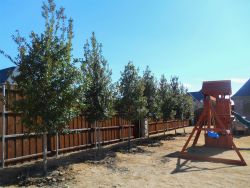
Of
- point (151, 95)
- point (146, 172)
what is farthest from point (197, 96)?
point (146, 172)

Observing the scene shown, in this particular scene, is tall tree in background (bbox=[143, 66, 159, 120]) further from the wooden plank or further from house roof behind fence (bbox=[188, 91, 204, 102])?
house roof behind fence (bbox=[188, 91, 204, 102])

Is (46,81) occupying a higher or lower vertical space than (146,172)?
higher

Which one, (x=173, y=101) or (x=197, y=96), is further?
(x=197, y=96)

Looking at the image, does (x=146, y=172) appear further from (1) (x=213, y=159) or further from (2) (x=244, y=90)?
(2) (x=244, y=90)

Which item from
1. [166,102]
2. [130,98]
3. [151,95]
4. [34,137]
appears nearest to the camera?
[34,137]

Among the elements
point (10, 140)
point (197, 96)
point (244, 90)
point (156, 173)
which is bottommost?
point (156, 173)

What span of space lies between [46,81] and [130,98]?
24.0 ft

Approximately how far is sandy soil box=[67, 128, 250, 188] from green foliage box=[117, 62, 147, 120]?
121 inches

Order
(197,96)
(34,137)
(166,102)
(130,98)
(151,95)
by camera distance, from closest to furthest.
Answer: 1. (34,137)
2. (130,98)
3. (151,95)
4. (166,102)
5. (197,96)

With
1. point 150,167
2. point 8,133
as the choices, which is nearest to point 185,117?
point 150,167

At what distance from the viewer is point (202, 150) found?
54.4 ft

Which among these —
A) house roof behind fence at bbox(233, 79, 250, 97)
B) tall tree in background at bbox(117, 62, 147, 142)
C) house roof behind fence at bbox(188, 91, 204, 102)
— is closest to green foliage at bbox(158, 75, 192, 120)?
tall tree in background at bbox(117, 62, 147, 142)

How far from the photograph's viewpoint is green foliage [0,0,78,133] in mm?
9312

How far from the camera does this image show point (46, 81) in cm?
931
